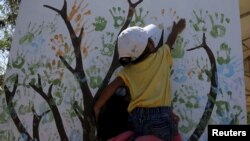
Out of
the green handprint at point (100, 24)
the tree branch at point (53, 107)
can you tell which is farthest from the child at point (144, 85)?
the green handprint at point (100, 24)

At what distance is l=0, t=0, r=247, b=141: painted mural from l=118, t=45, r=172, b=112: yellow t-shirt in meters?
0.37

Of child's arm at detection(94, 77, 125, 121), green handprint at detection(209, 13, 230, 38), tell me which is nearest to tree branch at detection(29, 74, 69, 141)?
child's arm at detection(94, 77, 125, 121)

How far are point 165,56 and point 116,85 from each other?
355 millimetres

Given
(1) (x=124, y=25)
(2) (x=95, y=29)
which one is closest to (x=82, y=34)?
(2) (x=95, y=29)

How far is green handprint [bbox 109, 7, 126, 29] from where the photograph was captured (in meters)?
3.05

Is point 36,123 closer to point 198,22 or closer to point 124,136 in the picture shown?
point 124,136

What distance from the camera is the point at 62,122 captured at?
2.91 metres

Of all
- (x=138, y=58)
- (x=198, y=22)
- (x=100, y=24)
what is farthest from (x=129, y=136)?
(x=198, y=22)

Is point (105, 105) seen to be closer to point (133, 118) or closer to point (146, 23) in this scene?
point (133, 118)

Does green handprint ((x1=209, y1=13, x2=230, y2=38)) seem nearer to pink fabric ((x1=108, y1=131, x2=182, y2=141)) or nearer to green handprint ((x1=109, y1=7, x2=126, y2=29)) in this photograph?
green handprint ((x1=109, y1=7, x2=126, y2=29))

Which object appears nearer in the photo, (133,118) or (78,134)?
(133,118)

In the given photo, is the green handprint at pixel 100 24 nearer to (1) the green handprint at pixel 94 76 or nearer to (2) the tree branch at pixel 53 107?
(1) the green handprint at pixel 94 76

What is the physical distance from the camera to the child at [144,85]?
2.51 metres

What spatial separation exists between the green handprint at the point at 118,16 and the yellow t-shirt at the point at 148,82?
1.66 ft
